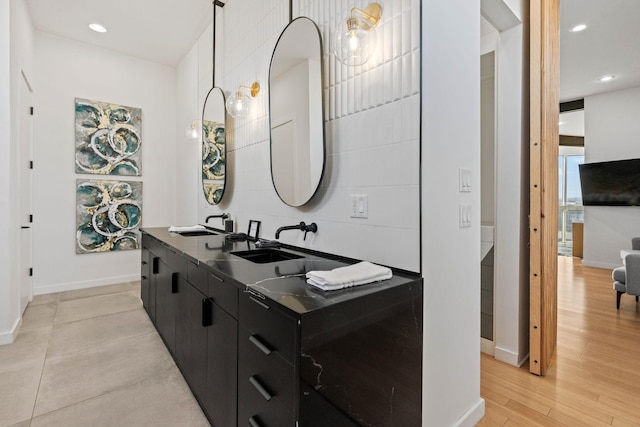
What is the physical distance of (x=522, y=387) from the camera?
2.10 meters

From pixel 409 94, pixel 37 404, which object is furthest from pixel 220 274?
pixel 37 404

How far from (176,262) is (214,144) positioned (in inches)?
64.9

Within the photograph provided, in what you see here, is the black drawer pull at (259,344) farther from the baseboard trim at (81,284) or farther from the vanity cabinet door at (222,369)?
the baseboard trim at (81,284)

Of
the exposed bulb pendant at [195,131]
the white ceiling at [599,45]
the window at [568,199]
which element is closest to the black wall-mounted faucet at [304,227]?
the exposed bulb pendant at [195,131]

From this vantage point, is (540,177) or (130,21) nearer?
(540,177)

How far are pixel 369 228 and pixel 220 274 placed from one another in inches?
30.0

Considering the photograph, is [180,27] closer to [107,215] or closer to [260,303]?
[107,215]

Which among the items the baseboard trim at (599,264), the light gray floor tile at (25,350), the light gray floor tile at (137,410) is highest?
the baseboard trim at (599,264)

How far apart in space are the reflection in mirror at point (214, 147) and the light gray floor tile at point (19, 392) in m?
1.92

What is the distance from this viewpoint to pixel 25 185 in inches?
134

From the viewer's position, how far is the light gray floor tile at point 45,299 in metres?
3.68

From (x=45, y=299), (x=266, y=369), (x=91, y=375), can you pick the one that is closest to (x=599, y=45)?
(x=266, y=369)

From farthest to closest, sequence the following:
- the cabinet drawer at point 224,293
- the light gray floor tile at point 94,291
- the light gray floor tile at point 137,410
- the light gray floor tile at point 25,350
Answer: the light gray floor tile at point 94,291, the light gray floor tile at point 25,350, the light gray floor tile at point 137,410, the cabinet drawer at point 224,293

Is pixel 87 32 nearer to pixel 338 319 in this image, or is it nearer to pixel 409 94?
pixel 409 94
